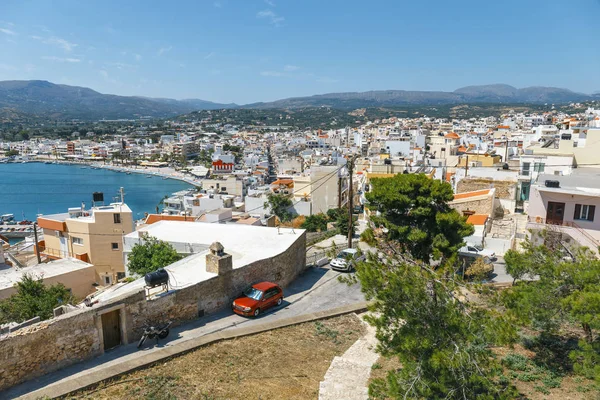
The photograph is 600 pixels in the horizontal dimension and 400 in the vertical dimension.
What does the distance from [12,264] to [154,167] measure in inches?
5182

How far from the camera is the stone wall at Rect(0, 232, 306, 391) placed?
28.2 feet

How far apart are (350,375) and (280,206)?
41138mm

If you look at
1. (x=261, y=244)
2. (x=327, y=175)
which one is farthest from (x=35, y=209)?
(x=261, y=244)

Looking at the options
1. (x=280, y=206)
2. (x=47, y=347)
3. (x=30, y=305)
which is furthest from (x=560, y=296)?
(x=280, y=206)

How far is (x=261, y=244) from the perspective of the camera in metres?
16.7

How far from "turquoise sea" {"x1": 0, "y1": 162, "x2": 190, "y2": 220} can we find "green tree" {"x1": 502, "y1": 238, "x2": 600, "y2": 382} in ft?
278

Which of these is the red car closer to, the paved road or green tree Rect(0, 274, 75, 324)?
the paved road

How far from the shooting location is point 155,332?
35.0 feet

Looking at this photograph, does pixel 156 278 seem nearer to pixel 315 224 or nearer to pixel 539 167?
pixel 539 167

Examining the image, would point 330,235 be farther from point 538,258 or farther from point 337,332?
point 538,258

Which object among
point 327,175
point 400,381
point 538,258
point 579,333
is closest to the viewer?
point 400,381

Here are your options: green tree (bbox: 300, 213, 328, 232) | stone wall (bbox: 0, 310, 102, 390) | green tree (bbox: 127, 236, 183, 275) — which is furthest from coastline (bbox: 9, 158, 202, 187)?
stone wall (bbox: 0, 310, 102, 390)

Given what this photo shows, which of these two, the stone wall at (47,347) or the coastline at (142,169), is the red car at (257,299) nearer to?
the stone wall at (47,347)

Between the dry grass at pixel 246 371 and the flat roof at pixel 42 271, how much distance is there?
12588mm
